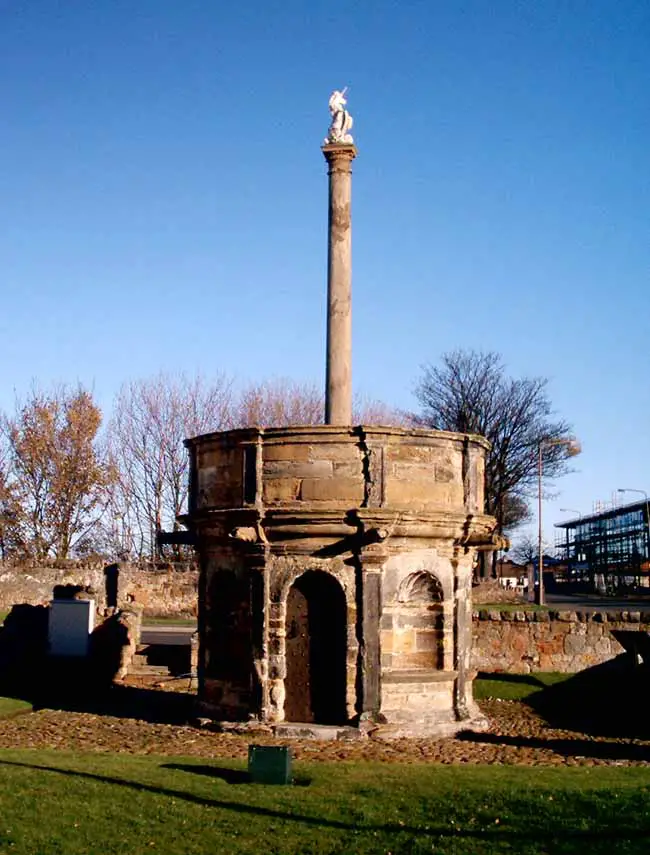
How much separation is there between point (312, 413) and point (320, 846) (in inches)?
1550

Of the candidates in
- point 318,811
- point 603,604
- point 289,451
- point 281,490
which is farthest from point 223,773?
point 603,604

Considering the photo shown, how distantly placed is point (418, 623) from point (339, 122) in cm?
1027

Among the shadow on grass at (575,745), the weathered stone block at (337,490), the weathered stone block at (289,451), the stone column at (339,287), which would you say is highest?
the stone column at (339,287)

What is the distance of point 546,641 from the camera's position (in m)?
25.3

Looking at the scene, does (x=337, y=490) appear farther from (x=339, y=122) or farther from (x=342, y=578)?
(x=339, y=122)

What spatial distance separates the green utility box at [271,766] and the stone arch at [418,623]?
4.98 metres

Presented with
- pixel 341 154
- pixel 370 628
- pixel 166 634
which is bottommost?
pixel 166 634

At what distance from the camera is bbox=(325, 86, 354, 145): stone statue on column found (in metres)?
21.6

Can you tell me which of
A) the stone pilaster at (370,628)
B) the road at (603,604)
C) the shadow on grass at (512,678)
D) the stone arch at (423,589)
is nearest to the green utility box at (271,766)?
the stone pilaster at (370,628)

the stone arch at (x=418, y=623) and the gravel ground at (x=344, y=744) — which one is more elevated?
the stone arch at (x=418, y=623)

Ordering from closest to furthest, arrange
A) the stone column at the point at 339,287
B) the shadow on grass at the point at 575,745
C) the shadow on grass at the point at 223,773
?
the shadow on grass at the point at 223,773
the shadow on grass at the point at 575,745
the stone column at the point at 339,287

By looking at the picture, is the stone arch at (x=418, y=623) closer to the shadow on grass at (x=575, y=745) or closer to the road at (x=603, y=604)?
the shadow on grass at (x=575, y=745)

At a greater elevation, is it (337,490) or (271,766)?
(337,490)

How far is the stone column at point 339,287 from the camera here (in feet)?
68.2
